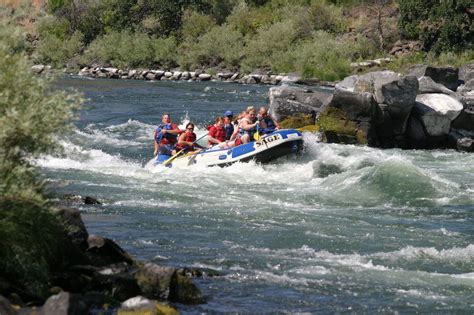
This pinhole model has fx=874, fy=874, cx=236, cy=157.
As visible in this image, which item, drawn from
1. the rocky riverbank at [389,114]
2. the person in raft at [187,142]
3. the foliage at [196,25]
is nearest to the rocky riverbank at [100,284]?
the person in raft at [187,142]

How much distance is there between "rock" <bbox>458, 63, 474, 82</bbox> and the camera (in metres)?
35.4

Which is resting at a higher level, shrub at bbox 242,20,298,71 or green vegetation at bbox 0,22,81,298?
green vegetation at bbox 0,22,81,298

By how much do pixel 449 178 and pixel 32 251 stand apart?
1313cm

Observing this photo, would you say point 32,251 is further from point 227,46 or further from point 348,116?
point 227,46

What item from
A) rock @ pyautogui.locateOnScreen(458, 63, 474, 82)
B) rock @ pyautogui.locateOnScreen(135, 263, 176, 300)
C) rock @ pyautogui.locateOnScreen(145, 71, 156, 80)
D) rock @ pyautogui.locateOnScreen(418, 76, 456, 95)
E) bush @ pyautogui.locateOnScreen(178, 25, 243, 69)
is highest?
rock @ pyautogui.locateOnScreen(135, 263, 176, 300)

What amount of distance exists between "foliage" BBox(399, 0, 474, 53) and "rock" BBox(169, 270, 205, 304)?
38041 millimetres

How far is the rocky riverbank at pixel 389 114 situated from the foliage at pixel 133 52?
30.2 meters

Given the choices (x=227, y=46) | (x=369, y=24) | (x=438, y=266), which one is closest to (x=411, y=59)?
(x=369, y=24)

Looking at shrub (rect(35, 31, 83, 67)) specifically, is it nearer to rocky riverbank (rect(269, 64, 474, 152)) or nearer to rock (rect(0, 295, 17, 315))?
rocky riverbank (rect(269, 64, 474, 152))

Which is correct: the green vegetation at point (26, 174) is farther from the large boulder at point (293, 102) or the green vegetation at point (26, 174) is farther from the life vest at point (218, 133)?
the large boulder at point (293, 102)

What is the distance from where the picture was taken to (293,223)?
1387 cm

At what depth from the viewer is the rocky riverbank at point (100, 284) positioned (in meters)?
7.78

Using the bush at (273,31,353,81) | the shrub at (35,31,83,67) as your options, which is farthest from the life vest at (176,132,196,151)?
the shrub at (35,31,83,67)

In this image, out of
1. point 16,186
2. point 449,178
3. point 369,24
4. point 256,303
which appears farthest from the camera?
point 369,24
